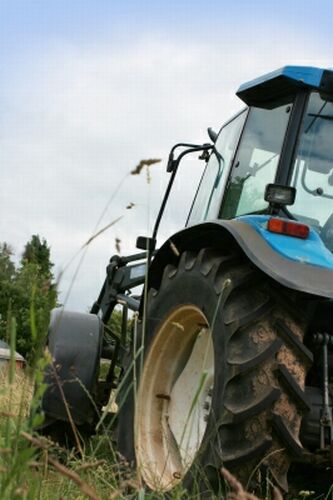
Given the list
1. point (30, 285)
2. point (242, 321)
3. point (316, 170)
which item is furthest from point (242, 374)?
point (316, 170)

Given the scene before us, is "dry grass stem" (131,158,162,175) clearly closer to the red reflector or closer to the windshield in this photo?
the red reflector

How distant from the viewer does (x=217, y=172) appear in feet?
16.3

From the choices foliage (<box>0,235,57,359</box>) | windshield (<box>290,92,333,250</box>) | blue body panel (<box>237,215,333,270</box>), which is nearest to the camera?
foliage (<box>0,235,57,359</box>)

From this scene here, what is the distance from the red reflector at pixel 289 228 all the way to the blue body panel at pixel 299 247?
21 mm

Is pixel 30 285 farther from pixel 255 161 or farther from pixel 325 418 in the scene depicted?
pixel 255 161

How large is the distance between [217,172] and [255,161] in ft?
2.21

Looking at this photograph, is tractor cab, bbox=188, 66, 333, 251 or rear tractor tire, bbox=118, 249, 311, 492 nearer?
rear tractor tire, bbox=118, 249, 311, 492

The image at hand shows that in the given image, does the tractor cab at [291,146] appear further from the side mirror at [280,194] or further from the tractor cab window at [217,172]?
the tractor cab window at [217,172]

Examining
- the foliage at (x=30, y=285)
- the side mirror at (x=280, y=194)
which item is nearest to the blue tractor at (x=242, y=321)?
the side mirror at (x=280, y=194)

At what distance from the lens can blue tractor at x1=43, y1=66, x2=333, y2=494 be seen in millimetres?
3023

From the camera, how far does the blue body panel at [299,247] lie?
322cm

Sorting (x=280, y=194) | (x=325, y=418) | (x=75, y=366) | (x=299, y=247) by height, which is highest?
(x=280, y=194)

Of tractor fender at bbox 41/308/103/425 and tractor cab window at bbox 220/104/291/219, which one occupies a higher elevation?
tractor cab window at bbox 220/104/291/219

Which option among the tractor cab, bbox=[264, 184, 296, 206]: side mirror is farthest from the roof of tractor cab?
bbox=[264, 184, 296, 206]: side mirror
